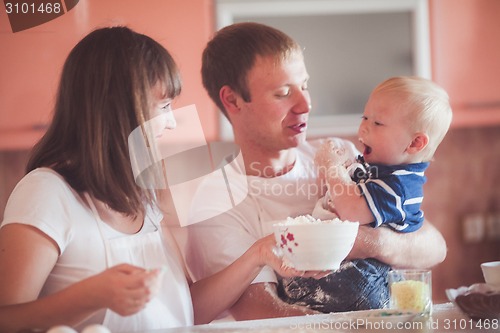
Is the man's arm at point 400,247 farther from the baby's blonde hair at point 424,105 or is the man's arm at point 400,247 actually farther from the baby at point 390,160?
the baby's blonde hair at point 424,105

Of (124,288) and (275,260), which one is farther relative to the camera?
(275,260)

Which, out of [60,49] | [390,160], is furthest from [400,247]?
[60,49]

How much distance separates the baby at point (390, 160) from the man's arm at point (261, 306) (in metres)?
0.16

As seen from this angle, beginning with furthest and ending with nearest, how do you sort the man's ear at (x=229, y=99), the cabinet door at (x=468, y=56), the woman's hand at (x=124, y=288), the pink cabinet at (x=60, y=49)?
1. the cabinet door at (x=468, y=56)
2. the man's ear at (x=229, y=99)
3. the pink cabinet at (x=60, y=49)
4. the woman's hand at (x=124, y=288)

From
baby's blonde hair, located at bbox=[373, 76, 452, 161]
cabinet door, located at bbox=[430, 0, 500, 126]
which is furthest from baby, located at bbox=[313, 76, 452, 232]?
cabinet door, located at bbox=[430, 0, 500, 126]

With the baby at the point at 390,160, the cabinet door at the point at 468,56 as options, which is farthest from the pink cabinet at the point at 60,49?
the cabinet door at the point at 468,56

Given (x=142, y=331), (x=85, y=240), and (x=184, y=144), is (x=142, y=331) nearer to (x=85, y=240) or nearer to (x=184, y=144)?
(x=85, y=240)

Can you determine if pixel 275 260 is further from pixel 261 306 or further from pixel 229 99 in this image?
pixel 229 99

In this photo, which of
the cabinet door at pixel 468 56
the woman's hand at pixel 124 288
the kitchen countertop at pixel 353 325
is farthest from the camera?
the cabinet door at pixel 468 56

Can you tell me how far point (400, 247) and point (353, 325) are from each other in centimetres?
28

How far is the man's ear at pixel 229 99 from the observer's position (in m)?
1.33

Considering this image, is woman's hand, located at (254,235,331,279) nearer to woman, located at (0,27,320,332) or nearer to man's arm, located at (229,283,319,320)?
woman, located at (0,27,320,332)

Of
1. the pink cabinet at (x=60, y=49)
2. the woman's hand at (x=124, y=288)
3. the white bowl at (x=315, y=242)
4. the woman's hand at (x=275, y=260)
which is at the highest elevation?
the pink cabinet at (x=60, y=49)

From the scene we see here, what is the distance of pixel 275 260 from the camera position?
108 cm
